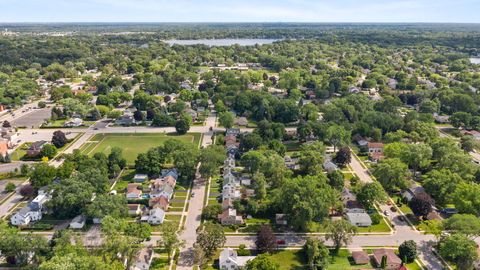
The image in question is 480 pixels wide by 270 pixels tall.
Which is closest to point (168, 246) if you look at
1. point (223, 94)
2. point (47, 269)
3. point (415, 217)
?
point (47, 269)

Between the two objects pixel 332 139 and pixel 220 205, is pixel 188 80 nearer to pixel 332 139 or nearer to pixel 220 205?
pixel 332 139

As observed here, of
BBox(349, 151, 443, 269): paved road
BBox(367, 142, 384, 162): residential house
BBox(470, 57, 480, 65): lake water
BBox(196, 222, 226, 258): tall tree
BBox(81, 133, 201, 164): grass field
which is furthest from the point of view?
BBox(470, 57, 480, 65): lake water

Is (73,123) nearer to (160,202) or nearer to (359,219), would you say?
(160,202)

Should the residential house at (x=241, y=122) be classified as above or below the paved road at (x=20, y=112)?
above

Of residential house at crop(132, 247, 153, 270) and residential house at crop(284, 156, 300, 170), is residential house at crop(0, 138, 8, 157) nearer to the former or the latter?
residential house at crop(132, 247, 153, 270)

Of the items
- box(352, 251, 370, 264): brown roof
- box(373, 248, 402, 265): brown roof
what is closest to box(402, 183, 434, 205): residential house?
box(373, 248, 402, 265): brown roof

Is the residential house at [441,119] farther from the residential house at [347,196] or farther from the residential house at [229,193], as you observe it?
the residential house at [229,193]

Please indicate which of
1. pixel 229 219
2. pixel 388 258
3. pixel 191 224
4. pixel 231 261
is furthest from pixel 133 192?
pixel 388 258

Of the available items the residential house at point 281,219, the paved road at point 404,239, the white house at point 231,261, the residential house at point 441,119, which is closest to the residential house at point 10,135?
the white house at point 231,261
